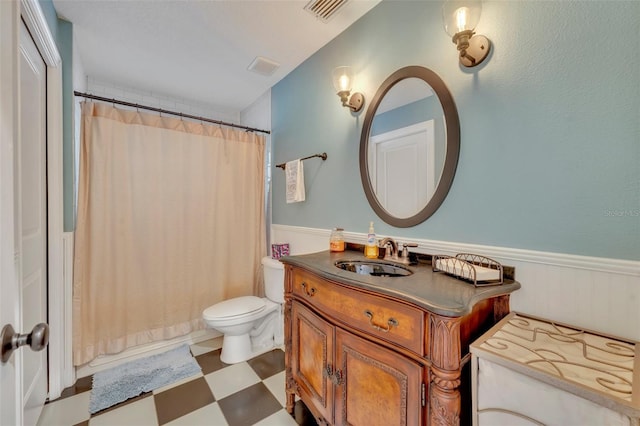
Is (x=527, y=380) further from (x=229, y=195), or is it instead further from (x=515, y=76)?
(x=229, y=195)

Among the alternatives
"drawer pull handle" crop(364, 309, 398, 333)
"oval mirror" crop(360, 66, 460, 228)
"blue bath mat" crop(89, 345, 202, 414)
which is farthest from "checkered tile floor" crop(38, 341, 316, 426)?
"oval mirror" crop(360, 66, 460, 228)

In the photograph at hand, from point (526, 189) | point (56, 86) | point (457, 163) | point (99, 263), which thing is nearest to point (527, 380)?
point (526, 189)

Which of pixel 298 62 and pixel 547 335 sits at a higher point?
pixel 298 62

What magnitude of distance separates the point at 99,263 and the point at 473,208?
94.7 inches

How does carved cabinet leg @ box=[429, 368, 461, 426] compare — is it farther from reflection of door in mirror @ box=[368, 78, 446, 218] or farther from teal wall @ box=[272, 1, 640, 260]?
reflection of door in mirror @ box=[368, 78, 446, 218]

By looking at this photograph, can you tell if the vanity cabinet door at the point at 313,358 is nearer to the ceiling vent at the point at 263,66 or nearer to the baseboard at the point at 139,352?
the baseboard at the point at 139,352

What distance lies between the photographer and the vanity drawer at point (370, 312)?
2.72 ft

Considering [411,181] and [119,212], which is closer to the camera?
[411,181]

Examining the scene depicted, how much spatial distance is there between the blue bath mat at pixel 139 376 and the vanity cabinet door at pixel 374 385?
1289 millimetres

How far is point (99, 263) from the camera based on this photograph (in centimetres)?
186

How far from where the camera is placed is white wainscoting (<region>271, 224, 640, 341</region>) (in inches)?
31.2

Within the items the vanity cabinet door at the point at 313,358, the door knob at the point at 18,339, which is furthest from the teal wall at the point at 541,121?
the door knob at the point at 18,339

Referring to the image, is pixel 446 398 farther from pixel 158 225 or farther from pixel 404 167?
pixel 158 225

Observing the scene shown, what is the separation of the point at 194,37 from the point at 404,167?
172 cm
